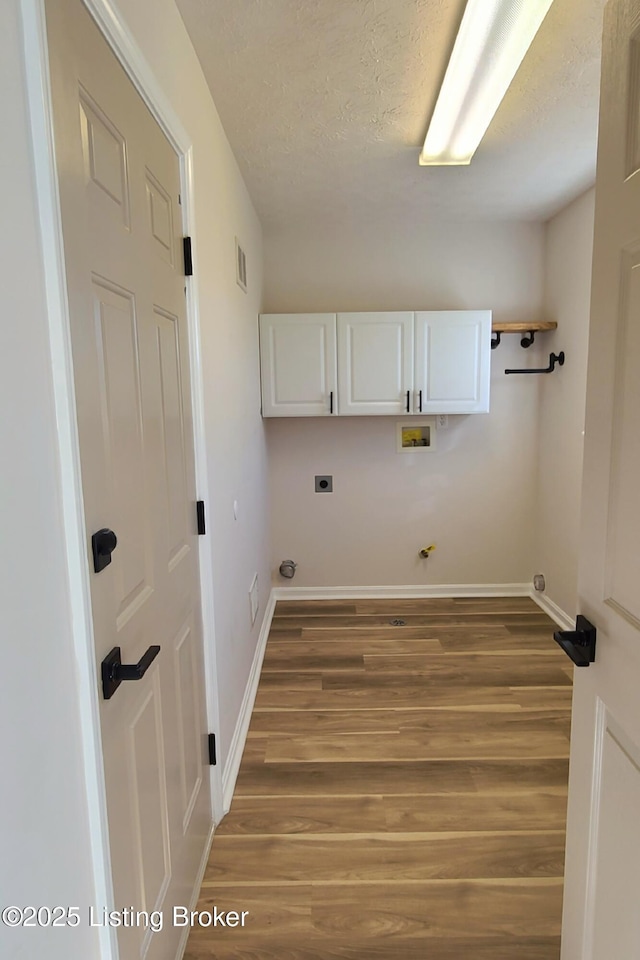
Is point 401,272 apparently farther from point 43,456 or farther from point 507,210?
point 43,456

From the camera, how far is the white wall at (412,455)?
3.49 metres

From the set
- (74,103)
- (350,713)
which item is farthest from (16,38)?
(350,713)

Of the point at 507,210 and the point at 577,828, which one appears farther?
the point at 507,210

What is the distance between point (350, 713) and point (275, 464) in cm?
180

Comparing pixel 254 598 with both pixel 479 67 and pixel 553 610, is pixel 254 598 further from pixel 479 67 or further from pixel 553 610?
pixel 479 67

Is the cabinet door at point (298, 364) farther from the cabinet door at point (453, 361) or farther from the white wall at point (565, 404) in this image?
the white wall at point (565, 404)

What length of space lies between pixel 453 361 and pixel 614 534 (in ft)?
8.16

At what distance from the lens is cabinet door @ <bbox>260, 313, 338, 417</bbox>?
3244 millimetres

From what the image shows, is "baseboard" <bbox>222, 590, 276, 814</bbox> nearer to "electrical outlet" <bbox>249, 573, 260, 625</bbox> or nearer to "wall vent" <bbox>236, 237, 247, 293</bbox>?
"electrical outlet" <bbox>249, 573, 260, 625</bbox>

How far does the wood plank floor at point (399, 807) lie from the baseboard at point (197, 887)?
0.02m

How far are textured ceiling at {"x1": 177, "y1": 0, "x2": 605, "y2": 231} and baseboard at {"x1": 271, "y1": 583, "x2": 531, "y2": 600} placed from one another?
2.55m

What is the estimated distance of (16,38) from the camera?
27.6 inches

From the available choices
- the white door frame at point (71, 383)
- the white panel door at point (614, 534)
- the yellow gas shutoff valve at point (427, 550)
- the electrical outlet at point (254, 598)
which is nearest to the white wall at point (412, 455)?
the yellow gas shutoff valve at point (427, 550)

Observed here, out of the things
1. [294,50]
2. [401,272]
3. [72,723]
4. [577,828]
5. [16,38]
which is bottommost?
[577,828]
